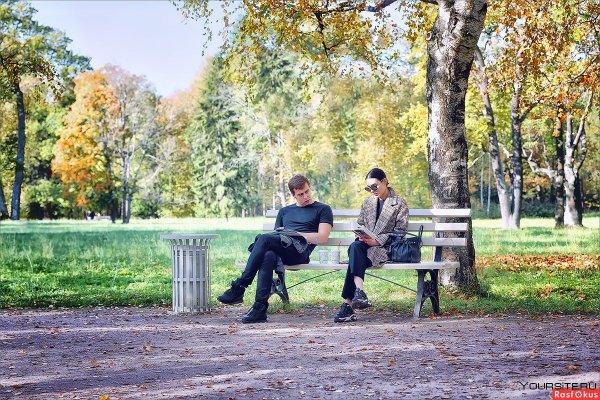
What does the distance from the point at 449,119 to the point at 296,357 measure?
5.29 m

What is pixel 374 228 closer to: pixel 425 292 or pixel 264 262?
pixel 425 292

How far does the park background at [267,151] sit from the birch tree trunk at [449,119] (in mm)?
1205

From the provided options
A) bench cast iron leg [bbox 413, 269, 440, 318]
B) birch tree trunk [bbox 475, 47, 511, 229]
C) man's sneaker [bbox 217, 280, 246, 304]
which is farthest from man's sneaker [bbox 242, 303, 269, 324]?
birch tree trunk [bbox 475, 47, 511, 229]

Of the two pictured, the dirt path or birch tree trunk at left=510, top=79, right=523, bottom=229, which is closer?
the dirt path

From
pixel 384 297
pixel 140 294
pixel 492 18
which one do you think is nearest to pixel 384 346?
pixel 384 297

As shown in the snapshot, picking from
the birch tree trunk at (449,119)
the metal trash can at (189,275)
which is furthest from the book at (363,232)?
the birch tree trunk at (449,119)

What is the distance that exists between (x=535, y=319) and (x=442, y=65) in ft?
12.0

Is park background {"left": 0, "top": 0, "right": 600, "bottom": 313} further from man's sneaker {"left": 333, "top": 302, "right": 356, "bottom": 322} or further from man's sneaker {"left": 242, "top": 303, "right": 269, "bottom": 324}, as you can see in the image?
man's sneaker {"left": 242, "top": 303, "right": 269, "bottom": 324}

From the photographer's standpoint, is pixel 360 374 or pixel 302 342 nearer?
pixel 360 374

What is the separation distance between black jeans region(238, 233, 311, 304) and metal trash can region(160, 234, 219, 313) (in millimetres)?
999

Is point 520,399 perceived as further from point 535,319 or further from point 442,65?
point 442,65

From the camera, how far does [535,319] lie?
9.46 meters

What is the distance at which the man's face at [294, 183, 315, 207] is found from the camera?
995cm

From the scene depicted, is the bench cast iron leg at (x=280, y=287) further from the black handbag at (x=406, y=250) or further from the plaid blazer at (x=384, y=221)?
the black handbag at (x=406, y=250)
